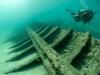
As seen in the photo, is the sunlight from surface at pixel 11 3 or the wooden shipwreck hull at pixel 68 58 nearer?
the wooden shipwreck hull at pixel 68 58

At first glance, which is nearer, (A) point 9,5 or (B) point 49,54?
(B) point 49,54

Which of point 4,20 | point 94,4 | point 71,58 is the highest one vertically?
point 4,20

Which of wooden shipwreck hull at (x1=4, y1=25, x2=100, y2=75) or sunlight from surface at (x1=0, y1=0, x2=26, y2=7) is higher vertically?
sunlight from surface at (x1=0, y1=0, x2=26, y2=7)

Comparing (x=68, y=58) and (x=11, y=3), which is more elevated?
(x=11, y=3)

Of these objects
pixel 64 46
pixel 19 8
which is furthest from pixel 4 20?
pixel 64 46

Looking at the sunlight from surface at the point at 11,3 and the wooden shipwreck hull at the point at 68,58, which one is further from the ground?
the sunlight from surface at the point at 11,3

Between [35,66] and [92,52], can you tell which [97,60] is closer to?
[92,52]

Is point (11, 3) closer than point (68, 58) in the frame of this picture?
No

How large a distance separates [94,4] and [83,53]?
47.8ft

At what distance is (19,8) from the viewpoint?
92.0 feet

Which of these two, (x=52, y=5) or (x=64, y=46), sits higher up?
(x=52, y=5)

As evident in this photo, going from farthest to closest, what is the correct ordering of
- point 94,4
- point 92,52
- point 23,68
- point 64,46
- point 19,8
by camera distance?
point 19,8 < point 94,4 < point 64,46 < point 23,68 < point 92,52

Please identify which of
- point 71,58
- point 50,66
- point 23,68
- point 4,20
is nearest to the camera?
point 50,66

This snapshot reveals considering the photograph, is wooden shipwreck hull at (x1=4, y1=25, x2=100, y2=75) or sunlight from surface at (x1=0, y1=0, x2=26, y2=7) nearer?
wooden shipwreck hull at (x1=4, y1=25, x2=100, y2=75)
